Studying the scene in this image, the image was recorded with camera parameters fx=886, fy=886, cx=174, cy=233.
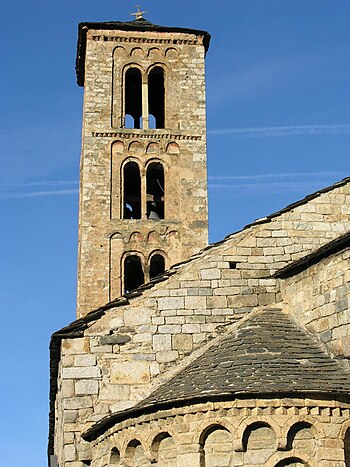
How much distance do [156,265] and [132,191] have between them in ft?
7.32

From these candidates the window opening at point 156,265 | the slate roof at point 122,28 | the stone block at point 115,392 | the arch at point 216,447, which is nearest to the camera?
the arch at point 216,447

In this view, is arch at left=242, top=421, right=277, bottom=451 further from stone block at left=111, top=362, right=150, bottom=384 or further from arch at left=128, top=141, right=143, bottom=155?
arch at left=128, top=141, right=143, bottom=155

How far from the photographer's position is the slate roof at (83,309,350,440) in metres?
9.92

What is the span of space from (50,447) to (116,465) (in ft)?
23.8

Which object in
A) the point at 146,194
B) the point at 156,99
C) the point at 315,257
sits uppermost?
the point at 156,99

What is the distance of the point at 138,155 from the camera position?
20.8m

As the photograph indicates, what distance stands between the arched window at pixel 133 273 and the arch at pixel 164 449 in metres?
9.50

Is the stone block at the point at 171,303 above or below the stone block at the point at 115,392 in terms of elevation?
above

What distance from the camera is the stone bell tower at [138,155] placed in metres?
19.6

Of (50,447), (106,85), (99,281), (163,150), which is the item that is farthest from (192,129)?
(50,447)

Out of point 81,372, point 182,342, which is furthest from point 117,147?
point 81,372

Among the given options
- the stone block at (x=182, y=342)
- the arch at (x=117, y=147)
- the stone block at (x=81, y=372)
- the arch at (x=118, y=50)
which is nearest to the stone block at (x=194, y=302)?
the stone block at (x=182, y=342)

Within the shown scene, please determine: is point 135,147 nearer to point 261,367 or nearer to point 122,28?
point 122,28

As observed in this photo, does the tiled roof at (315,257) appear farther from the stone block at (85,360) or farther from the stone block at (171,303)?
the stone block at (85,360)
